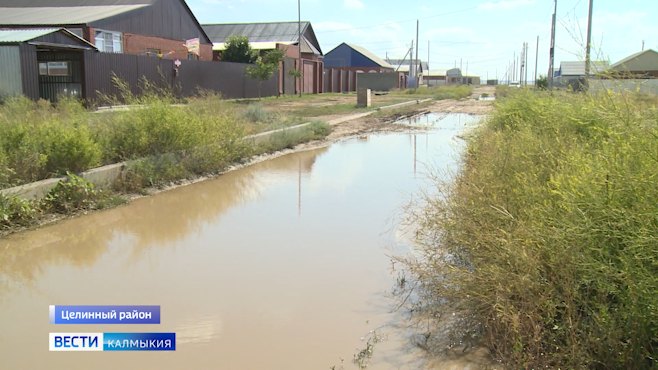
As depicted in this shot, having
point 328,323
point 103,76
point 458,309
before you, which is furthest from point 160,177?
point 103,76

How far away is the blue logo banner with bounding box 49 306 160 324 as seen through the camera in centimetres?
509

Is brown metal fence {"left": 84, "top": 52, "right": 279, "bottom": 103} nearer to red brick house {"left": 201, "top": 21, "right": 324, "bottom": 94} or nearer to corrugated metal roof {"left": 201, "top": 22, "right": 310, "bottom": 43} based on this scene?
red brick house {"left": 201, "top": 21, "right": 324, "bottom": 94}

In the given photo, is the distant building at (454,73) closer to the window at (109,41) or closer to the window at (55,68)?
the window at (109,41)

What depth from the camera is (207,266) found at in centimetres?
648

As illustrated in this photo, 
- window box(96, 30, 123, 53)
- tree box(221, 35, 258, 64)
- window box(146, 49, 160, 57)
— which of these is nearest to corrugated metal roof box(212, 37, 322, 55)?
tree box(221, 35, 258, 64)

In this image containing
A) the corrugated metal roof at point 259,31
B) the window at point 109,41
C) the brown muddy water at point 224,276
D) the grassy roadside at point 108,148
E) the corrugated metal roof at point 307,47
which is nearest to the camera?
the brown muddy water at point 224,276

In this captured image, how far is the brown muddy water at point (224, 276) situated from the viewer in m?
4.59

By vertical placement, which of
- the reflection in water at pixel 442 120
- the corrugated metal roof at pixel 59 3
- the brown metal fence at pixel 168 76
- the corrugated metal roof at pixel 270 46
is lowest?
the reflection in water at pixel 442 120

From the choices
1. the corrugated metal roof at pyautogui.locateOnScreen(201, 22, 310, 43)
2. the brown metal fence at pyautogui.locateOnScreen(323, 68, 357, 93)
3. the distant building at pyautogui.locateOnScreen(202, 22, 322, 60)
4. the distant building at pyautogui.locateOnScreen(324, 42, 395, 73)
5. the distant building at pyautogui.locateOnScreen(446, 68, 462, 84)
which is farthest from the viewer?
the distant building at pyautogui.locateOnScreen(446, 68, 462, 84)

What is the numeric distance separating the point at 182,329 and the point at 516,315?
271 centimetres

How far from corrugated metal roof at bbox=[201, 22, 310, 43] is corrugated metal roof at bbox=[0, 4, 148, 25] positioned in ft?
78.4

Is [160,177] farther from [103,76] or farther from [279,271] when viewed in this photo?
[103,76]

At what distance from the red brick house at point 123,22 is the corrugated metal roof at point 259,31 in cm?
1602

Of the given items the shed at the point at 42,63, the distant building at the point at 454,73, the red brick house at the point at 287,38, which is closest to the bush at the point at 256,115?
the shed at the point at 42,63
